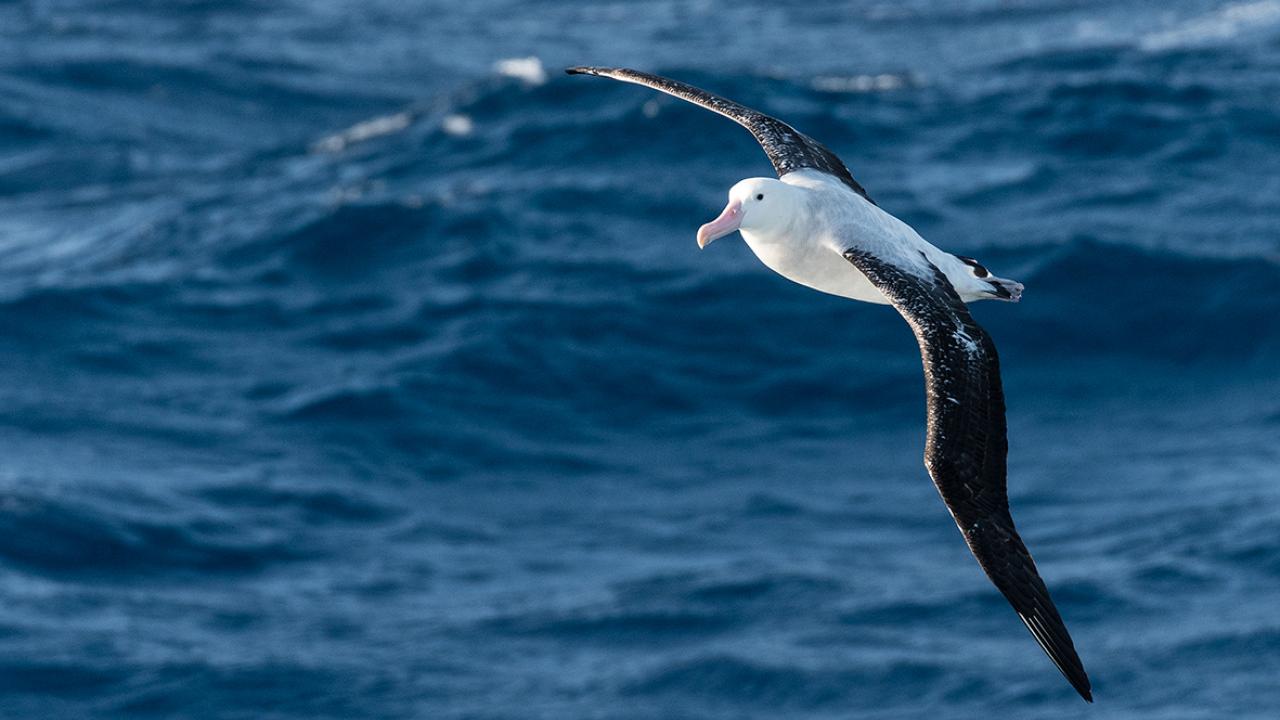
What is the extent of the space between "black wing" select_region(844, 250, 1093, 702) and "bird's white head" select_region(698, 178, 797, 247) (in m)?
1.13

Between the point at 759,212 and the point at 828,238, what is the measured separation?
0.46m

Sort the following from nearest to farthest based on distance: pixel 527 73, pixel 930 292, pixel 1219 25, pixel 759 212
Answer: pixel 930 292
pixel 759 212
pixel 527 73
pixel 1219 25

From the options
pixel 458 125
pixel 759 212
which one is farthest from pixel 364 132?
pixel 759 212

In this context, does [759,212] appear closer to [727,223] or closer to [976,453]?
[727,223]

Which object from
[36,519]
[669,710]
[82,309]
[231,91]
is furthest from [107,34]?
[669,710]

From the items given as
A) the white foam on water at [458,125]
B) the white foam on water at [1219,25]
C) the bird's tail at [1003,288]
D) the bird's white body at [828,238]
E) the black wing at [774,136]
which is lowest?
the bird's tail at [1003,288]

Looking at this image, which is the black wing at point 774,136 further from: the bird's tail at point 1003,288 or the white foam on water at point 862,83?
the white foam on water at point 862,83

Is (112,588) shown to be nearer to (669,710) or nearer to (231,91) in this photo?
(669,710)

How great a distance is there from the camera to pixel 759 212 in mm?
11844

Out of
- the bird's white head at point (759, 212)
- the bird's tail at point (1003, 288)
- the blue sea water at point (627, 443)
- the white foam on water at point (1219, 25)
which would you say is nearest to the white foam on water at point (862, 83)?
the blue sea water at point (627, 443)

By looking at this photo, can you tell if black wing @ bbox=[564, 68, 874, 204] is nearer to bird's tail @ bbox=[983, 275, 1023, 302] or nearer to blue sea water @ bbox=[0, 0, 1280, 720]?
bird's tail @ bbox=[983, 275, 1023, 302]

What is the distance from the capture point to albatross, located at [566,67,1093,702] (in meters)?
10.2

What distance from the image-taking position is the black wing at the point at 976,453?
1016 cm

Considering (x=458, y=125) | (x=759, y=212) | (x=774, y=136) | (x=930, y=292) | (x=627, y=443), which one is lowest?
(x=930, y=292)
